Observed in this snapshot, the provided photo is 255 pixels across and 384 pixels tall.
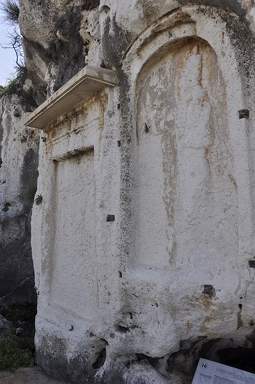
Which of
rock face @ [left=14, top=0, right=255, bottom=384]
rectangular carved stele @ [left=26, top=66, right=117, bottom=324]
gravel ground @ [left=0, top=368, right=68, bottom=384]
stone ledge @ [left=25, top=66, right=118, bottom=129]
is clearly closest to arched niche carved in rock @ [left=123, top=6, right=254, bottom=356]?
rock face @ [left=14, top=0, right=255, bottom=384]

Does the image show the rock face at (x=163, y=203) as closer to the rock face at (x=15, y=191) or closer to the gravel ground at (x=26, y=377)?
the gravel ground at (x=26, y=377)

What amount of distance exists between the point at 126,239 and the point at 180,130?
1190mm

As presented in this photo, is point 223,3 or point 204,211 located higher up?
point 223,3

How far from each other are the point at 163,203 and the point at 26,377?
280cm

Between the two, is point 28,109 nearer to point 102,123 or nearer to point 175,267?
point 102,123

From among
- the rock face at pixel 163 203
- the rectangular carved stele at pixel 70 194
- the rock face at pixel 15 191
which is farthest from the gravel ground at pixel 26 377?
the rock face at pixel 15 191

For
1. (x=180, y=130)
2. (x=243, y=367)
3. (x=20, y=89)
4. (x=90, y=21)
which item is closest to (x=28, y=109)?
(x=20, y=89)

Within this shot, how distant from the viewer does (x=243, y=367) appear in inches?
152

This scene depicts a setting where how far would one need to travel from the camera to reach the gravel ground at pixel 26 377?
191 inches

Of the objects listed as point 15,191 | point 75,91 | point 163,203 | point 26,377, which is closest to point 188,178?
point 163,203

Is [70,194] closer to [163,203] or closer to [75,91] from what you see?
[75,91]

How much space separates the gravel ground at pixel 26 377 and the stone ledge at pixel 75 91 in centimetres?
328

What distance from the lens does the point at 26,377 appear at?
16.5ft

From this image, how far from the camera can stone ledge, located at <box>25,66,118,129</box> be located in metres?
4.38
